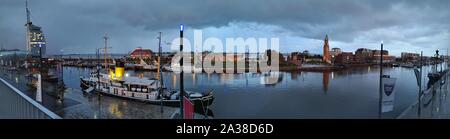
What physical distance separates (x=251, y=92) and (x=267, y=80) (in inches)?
139

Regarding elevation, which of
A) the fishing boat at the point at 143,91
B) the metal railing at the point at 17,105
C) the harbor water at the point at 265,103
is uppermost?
the metal railing at the point at 17,105

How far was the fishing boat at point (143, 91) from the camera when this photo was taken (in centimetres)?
764

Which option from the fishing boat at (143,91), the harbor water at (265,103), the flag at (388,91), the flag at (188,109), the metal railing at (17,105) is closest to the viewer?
the flag at (188,109)

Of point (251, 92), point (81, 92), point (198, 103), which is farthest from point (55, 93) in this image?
point (251, 92)

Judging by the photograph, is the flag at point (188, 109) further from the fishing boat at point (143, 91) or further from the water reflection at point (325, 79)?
the water reflection at point (325, 79)

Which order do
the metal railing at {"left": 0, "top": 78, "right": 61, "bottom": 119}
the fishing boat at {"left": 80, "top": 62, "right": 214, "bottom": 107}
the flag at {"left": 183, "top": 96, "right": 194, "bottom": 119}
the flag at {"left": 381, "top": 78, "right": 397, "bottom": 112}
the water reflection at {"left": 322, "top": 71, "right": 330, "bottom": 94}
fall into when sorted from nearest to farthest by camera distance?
the flag at {"left": 183, "top": 96, "right": 194, "bottom": 119}
the metal railing at {"left": 0, "top": 78, "right": 61, "bottom": 119}
the flag at {"left": 381, "top": 78, "right": 397, "bottom": 112}
the fishing boat at {"left": 80, "top": 62, "right": 214, "bottom": 107}
the water reflection at {"left": 322, "top": 71, "right": 330, "bottom": 94}

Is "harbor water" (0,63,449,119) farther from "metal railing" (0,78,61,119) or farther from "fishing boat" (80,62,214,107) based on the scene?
"metal railing" (0,78,61,119)

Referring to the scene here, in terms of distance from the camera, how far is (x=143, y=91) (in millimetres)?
7965

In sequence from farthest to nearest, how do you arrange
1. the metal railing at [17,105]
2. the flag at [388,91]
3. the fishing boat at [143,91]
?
1. the fishing boat at [143,91]
2. the flag at [388,91]
3. the metal railing at [17,105]

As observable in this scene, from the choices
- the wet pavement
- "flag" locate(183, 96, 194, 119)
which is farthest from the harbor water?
"flag" locate(183, 96, 194, 119)

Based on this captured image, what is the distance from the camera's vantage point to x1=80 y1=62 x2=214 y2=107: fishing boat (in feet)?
25.1

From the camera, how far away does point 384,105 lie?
7.26 ft

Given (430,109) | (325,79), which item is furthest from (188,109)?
(325,79)

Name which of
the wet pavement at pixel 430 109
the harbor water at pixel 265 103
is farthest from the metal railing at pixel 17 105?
the harbor water at pixel 265 103
